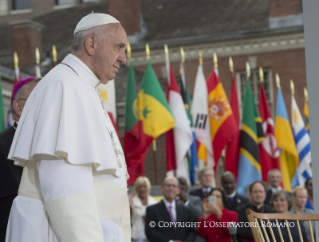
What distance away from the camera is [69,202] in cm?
309

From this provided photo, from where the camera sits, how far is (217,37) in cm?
2862

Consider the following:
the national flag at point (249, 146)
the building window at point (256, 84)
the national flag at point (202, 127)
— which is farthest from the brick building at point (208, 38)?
the national flag at point (202, 127)

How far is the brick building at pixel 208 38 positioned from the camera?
2738cm

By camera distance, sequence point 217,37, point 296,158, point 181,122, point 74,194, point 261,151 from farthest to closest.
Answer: point 217,37, point 296,158, point 261,151, point 181,122, point 74,194

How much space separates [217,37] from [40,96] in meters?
25.7

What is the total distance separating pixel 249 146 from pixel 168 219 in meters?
5.28

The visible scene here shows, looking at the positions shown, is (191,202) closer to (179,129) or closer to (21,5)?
(179,129)

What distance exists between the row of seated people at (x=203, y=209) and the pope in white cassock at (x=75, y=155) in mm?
3876

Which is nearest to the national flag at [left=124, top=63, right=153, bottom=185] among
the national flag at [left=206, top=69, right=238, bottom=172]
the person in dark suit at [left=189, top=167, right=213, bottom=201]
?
the national flag at [left=206, top=69, right=238, bottom=172]

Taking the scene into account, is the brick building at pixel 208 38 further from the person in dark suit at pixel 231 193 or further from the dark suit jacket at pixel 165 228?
the dark suit jacket at pixel 165 228

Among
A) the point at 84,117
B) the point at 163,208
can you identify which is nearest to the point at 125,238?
the point at 84,117

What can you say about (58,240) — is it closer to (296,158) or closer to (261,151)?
(261,151)

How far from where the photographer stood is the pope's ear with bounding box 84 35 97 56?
3.47 metres

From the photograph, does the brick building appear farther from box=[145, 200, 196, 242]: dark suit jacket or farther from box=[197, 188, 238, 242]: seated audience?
box=[197, 188, 238, 242]: seated audience
